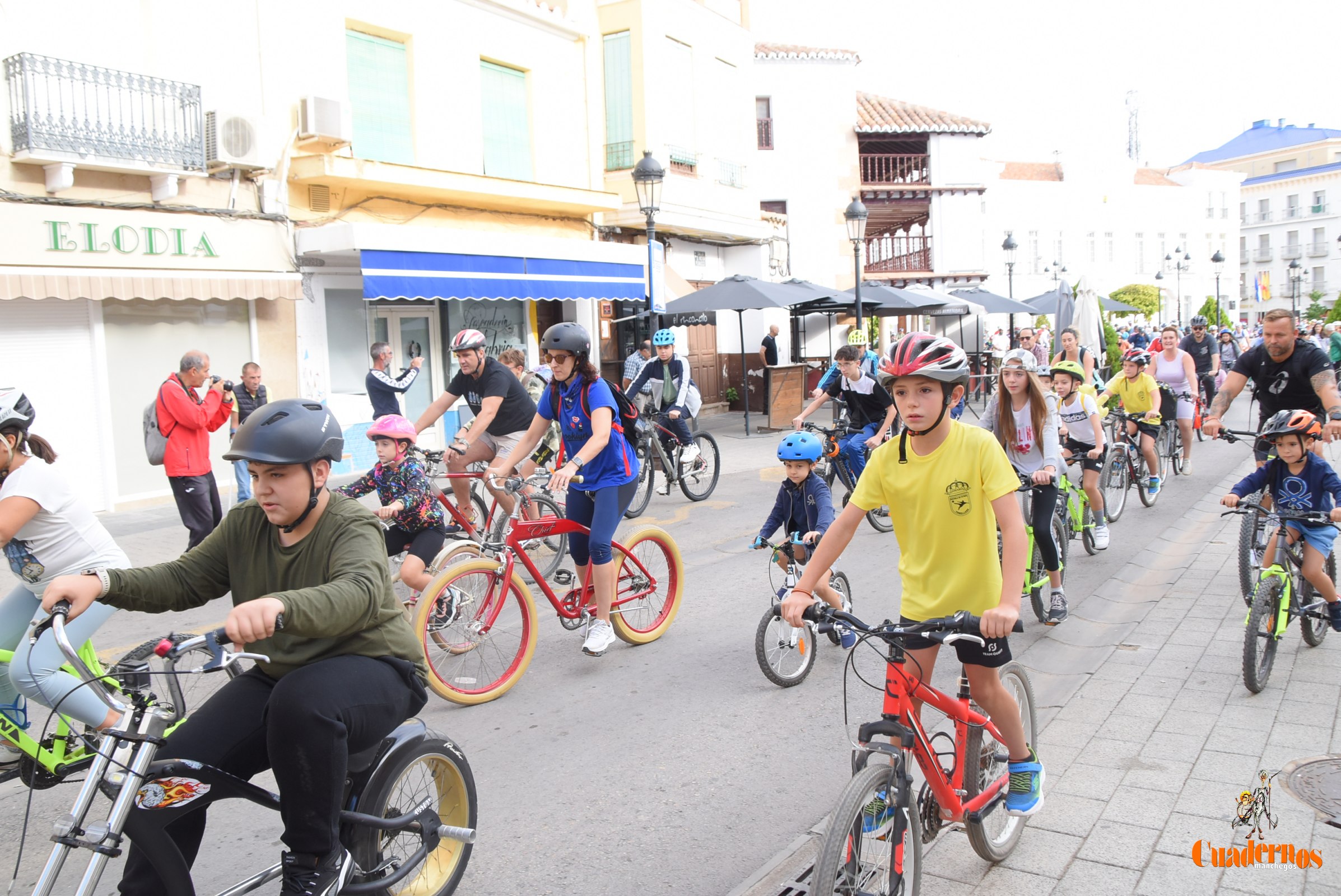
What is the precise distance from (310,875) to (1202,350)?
55.6 ft

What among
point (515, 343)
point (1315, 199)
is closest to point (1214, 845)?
point (515, 343)

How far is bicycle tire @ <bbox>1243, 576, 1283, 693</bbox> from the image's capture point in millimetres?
5055

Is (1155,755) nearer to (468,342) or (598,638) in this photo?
(598,638)

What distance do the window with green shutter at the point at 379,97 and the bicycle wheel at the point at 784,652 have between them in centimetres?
1172

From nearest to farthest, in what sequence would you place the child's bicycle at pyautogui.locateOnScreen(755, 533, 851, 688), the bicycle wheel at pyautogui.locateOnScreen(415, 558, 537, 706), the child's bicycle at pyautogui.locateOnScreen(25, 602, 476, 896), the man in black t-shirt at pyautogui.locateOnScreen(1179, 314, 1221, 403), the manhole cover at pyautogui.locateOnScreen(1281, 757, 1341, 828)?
the child's bicycle at pyautogui.locateOnScreen(25, 602, 476, 896)
the manhole cover at pyautogui.locateOnScreen(1281, 757, 1341, 828)
the bicycle wheel at pyautogui.locateOnScreen(415, 558, 537, 706)
the child's bicycle at pyautogui.locateOnScreen(755, 533, 851, 688)
the man in black t-shirt at pyautogui.locateOnScreen(1179, 314, 1221, 403)

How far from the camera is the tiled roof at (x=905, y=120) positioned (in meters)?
32.0

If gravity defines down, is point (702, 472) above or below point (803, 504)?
below

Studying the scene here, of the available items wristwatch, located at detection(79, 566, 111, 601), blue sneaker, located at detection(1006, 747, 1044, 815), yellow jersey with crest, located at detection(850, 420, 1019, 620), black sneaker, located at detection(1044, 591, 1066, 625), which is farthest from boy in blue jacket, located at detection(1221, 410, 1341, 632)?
wristwatch, located at detection(79, 566, 111, 601)

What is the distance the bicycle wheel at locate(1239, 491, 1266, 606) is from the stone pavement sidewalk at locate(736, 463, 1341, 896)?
29 cm

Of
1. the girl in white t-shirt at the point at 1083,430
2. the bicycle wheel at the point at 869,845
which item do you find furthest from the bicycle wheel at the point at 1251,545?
the bicycle wheel at the point at 869,845

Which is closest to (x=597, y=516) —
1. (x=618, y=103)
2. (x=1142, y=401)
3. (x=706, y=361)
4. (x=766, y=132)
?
(x=1142, y=401)

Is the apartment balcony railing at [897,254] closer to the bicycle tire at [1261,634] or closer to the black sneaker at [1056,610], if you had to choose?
the black sneaker at [1056,610]

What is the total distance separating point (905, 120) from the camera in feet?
108

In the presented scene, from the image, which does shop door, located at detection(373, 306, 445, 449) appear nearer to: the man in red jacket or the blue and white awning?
the blue and white awning
